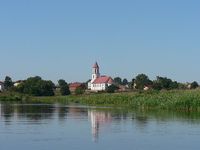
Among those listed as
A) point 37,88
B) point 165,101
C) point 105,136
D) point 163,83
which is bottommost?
point 105,136

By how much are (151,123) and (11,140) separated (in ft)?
52.1

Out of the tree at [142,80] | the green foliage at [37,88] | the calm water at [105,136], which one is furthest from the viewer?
the tree at [142,80]

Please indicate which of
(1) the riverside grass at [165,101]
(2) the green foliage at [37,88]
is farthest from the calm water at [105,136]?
(2) the green foliage at [37,88]

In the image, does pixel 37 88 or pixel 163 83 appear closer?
pixel 163 83

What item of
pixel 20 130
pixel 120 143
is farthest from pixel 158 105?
pixel 120 143

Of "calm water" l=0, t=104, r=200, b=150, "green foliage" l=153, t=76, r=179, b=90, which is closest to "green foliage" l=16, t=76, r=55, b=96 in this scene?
"green foliage" l=153, t=76, r=179, b=90

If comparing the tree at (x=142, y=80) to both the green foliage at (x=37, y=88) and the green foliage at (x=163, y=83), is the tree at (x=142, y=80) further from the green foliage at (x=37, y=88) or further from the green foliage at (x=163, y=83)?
the green foliage at (x=37, y=88)

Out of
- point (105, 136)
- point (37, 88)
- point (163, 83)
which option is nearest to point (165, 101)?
point (105, 136)

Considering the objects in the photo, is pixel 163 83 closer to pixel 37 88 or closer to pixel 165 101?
pixel 37 88

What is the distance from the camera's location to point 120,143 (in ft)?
99.6

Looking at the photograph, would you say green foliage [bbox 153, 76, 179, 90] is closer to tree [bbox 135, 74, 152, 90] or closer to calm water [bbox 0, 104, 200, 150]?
tree [bbox 135, 74, 152, 90]

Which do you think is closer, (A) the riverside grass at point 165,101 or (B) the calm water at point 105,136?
(B) the calm water at point 105,136

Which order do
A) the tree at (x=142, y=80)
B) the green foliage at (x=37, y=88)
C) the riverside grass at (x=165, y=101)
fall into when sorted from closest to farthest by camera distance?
the riverside grass at (x=165, y=101) → the green foliage at (x=37, y=88) → the tree at (x=142, y=80)

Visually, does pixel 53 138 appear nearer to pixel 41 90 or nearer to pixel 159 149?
pixel 159 149
